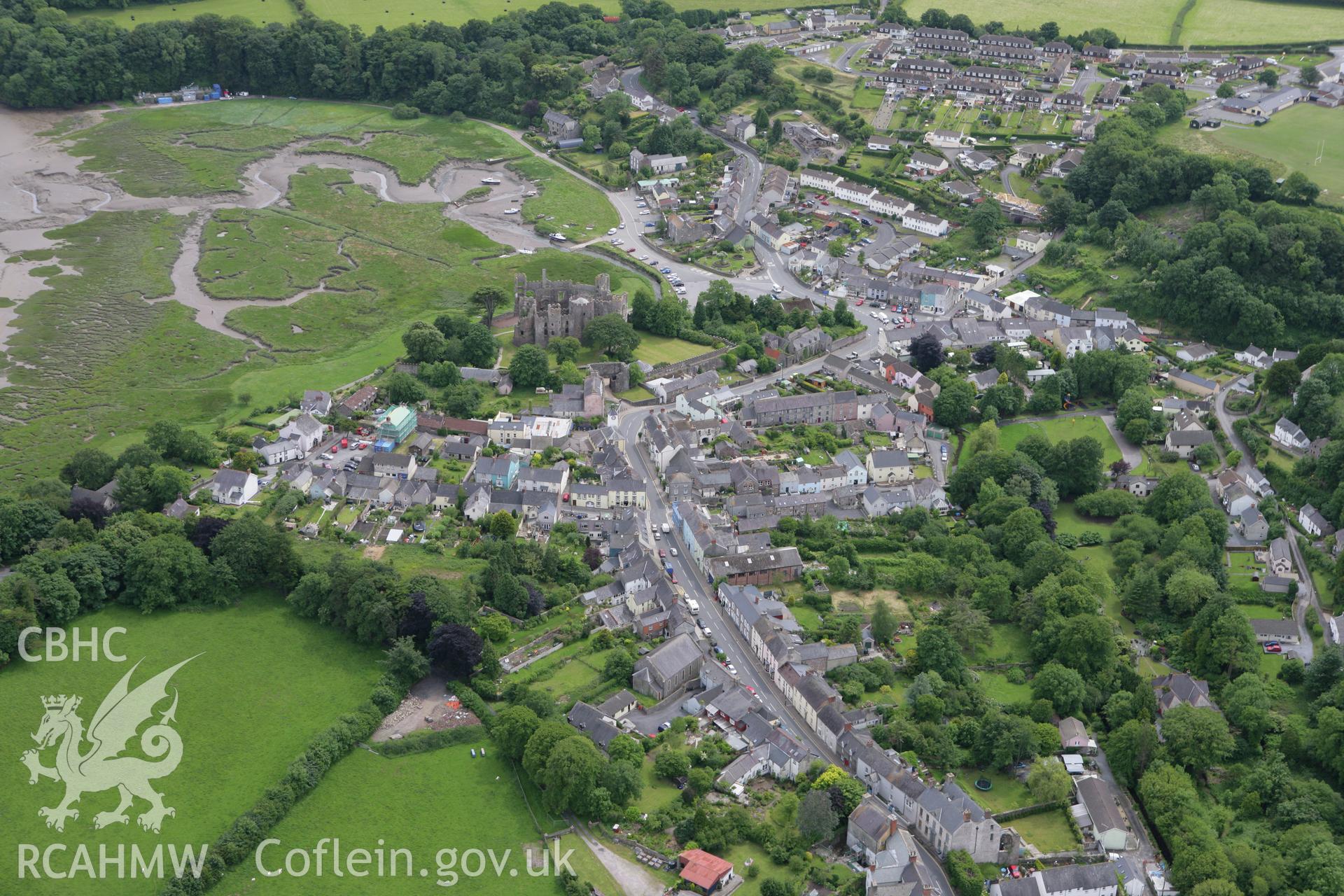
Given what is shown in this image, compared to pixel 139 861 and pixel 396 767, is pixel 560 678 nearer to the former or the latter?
pixel 396 767

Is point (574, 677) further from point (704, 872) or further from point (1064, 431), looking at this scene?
point (1064, 431)

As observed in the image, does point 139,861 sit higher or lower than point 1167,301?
lower

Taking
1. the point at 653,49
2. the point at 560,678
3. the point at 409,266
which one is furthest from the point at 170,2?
the point at 560,678

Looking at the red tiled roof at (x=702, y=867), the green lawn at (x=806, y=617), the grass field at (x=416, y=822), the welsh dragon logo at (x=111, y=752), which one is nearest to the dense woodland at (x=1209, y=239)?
the green lawn at (x=806, y=617)

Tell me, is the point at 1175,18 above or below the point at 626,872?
above

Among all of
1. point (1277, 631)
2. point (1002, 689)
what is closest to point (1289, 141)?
point (1277, 631)

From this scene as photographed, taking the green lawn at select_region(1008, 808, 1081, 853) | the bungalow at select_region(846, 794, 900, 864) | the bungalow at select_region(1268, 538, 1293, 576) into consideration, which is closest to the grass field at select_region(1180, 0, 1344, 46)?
the bungalow at select_region(1268, 538, 1293, 576)
